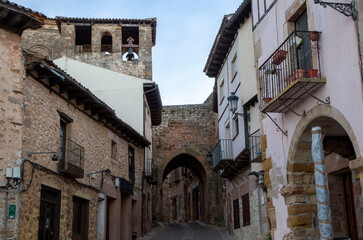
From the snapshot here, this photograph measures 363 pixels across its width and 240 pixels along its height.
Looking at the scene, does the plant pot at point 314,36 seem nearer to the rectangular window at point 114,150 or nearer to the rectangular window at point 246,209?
the rectangular window at point 246,209

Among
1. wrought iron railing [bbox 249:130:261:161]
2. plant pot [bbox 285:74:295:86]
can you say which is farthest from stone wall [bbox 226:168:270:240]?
plant pot [bbox 285:74:295:86]

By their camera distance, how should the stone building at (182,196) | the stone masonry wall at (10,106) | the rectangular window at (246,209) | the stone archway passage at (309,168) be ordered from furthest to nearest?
the stone building at (182,196) → the rectangular window at (246,209) → the stone masonry wall at (10,106) → the stone archway passage at (309,168)

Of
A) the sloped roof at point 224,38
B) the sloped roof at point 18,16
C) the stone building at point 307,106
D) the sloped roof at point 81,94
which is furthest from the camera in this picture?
the sloped roof at point 224,38

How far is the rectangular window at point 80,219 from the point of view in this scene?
48.3 feet

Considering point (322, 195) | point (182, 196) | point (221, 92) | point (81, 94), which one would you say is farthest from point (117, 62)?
point (322, 195)

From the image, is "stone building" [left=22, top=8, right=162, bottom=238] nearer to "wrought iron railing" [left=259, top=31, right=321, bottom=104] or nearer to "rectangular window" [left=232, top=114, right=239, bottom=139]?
"rectangular window" [left=232, top=114, right=239, bottom=139]

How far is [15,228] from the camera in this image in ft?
35.4

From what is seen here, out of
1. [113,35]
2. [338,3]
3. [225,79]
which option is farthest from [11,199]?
[113,35]

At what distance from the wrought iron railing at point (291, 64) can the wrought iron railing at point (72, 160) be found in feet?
20.2

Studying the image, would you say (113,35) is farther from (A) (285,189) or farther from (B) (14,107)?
(A) (285,189)

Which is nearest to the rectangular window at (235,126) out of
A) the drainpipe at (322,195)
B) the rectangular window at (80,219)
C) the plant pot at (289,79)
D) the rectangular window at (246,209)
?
the rectangular window at (246,209)

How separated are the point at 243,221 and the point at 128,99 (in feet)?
28.0

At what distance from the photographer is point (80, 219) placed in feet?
50.3

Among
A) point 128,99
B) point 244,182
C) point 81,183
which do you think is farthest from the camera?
point 128,99
